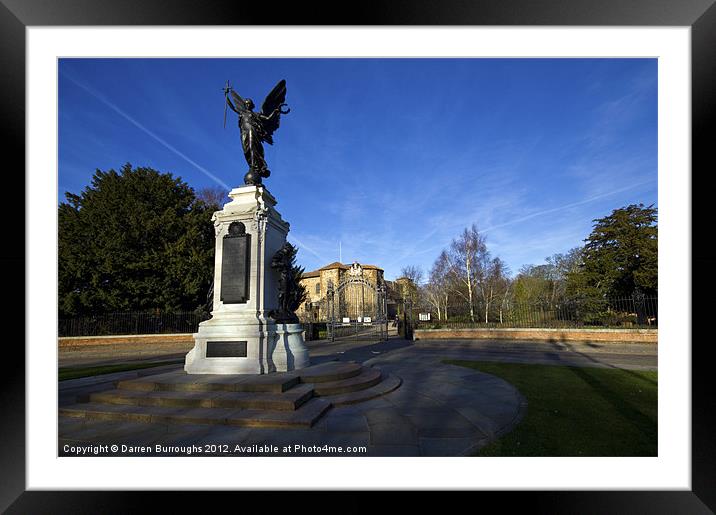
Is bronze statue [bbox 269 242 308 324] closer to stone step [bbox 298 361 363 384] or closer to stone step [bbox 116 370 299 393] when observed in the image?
stone step [bbox 298 361 363 384]

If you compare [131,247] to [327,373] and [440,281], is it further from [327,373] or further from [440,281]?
[440,281]

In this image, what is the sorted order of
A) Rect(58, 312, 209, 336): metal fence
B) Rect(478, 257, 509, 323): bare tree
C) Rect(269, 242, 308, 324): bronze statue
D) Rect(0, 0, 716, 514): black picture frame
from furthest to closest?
Rect(478, 257, 509, 323): bare tree → Rect(58, 312, 209, 336): metal fence → Rect(269, 242, 308, 324): bronze statue → Rect(0, 0, 716, 514): black picture frame

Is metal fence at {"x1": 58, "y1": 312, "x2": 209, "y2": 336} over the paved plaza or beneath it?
beneath

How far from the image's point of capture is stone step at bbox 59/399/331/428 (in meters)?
4.05

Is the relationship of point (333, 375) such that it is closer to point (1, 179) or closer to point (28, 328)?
point (28, 328)

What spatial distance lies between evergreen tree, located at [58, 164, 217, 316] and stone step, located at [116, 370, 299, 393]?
16205 millimetres

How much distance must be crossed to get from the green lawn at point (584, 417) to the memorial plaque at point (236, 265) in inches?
218

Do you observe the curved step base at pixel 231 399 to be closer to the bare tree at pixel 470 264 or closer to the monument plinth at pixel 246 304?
→ the monument plinth at pixel 246 304

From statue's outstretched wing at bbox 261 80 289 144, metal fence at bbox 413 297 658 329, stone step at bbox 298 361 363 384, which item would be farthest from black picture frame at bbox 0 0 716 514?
metal fence at bbox 413 297 658 329

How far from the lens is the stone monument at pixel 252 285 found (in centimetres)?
631

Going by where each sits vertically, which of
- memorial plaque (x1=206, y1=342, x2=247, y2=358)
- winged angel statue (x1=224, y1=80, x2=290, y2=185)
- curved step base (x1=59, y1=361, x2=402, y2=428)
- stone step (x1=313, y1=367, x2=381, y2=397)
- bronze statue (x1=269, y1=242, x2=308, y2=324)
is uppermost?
winged angel statue (x1=224, y1=80, x2=290, y2=185)

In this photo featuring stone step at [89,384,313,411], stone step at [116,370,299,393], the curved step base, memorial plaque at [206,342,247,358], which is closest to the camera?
the curved step base

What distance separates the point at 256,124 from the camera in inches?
→ 308

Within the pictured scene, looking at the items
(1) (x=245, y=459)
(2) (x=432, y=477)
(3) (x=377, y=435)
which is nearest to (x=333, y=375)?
(3) (x=377, y=435)
